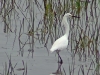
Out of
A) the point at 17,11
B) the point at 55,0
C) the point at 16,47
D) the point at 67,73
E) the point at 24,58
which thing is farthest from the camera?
the point at 17,11

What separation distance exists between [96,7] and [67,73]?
2891 millimetres

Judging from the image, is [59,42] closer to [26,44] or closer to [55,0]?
[26,44]

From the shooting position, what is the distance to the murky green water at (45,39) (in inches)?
279

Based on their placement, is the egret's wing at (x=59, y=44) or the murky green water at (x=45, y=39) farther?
the egret's wing at (x=59, y=44)

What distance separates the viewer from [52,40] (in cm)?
817

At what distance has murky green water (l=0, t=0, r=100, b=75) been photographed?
710cm

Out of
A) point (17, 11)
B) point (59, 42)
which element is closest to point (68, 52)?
point (59, 42)

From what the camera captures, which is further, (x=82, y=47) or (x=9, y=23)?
(x=9, y=23)

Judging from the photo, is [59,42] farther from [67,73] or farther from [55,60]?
[67,73]

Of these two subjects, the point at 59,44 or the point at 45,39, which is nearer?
the point at 59,44

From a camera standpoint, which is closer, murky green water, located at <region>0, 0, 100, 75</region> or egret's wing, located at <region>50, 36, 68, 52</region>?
murky green water, located at <region>0, 0, 100, 75</region>

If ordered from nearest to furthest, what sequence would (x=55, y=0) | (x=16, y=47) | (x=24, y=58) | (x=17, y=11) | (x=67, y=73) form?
1. (x=67, y=73)
2. (x=24, y=58)
3. (x=16, y=47)
4. (x=55, y=0)
5. (x=17, y=11)

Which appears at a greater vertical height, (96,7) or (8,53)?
(96,7)

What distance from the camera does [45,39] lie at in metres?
8.35
